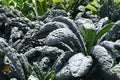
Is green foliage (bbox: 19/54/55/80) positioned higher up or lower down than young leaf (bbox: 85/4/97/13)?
lower down

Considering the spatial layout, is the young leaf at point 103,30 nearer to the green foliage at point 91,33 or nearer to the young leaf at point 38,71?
the green foliage at point 91,33

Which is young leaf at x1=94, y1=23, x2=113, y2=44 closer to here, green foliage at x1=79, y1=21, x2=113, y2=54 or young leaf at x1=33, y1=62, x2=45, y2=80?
green foliage at x1=79, y1=21, x2=113, y2=54

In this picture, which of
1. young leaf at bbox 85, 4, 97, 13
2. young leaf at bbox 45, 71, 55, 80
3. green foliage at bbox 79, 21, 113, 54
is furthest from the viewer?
young leaf at bbox 85, 4, 97, 13

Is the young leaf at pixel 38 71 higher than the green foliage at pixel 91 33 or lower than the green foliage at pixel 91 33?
lower

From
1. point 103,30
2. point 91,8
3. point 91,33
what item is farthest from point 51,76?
point 91,8

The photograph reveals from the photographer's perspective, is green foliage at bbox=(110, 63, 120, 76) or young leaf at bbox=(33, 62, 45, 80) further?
young leaf at bbox=(33, 62, 45, 80)

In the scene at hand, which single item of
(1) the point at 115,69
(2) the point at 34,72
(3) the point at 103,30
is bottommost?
(1) the point at 115,69

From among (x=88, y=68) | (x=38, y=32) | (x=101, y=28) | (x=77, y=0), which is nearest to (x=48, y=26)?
(x=38, y=32)

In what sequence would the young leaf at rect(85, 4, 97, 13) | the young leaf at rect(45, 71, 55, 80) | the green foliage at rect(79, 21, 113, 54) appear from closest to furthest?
the young leaf at rect(45, 71, 55, 80) < the green foliage at rect(79, 21, 113, 54) < the young leaf at rect(85, 4, 97, 13)

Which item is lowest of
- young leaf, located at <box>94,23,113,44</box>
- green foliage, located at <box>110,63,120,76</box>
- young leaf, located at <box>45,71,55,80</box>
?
green foliage, located at <box>110,63,120,76</box>

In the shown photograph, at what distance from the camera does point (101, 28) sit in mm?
3021

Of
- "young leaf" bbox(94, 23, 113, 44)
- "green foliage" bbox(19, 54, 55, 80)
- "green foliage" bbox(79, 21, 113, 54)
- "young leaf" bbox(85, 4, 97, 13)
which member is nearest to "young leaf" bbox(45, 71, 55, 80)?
→ "green foliage" bbox(19, 54, 55, 80)

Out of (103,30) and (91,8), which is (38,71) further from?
(91,8)

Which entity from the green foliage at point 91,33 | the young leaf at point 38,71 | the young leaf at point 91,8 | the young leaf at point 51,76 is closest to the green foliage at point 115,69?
the green foliage at point 91,33
